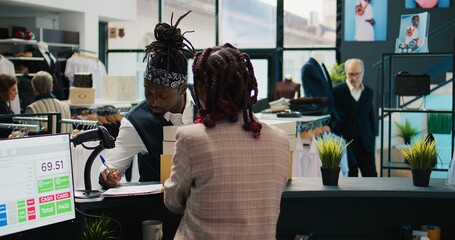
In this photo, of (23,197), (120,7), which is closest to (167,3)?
(120,7)

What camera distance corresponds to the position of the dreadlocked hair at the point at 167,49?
3033 mm

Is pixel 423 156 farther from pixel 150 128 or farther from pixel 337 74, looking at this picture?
pixel 337 74

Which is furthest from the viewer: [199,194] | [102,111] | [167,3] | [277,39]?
[167,3]

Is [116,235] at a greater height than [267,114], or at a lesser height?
lesser

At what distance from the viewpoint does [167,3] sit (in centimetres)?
1253

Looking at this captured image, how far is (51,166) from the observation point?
2.49 m

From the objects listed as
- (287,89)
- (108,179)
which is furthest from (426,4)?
(108,179)

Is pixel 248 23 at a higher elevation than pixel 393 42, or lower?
higher

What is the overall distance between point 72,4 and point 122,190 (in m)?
8.36

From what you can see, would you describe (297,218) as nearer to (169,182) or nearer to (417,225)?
(417,225)

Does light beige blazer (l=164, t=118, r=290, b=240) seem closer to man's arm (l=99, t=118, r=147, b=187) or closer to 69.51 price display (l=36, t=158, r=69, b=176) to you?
69.51 price display (l=36, t=158, r=69, b=176)

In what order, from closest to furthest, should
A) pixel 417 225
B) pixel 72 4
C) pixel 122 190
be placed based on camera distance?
1. pixel 122 190
2. pixel 417 225
3. pixel 72 4

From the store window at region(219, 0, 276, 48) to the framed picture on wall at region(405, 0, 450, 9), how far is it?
226cm

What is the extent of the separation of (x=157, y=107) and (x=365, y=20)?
8332 millimetres
